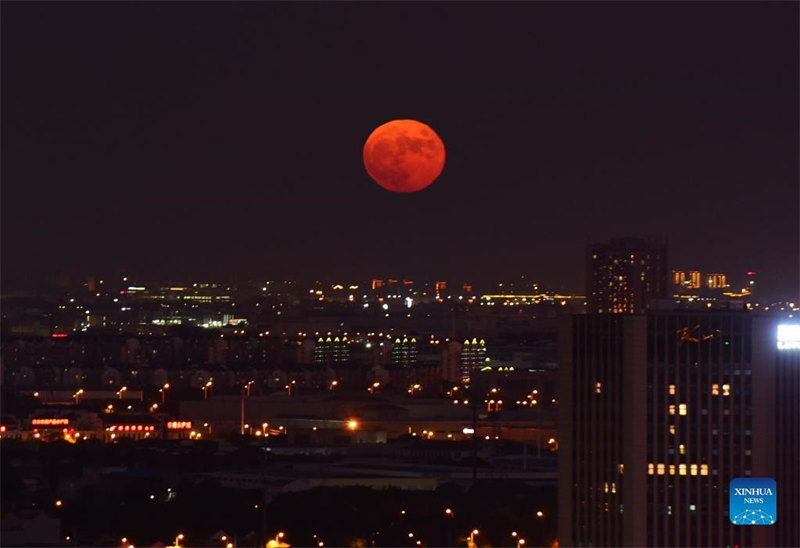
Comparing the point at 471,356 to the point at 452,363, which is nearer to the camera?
the point at 452,363

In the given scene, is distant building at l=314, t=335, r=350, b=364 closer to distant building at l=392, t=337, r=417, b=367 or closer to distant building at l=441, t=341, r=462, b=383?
distant building at l=392, t=337, r=417, b=367

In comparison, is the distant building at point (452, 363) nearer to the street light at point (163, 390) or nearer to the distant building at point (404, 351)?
the distant building at point (404, 351)

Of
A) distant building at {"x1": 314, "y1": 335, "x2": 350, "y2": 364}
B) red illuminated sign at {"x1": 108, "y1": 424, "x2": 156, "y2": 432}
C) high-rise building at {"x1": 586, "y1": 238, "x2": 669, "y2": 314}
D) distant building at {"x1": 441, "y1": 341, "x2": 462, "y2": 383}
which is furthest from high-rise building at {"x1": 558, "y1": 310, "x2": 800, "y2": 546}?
distant building at {"x1": 314, "y1": 335, "x2": 350, "y2": 364}

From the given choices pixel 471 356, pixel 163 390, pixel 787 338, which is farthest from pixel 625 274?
pixel 787 338

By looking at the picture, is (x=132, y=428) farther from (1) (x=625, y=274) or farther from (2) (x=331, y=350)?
(1) (x=625, y=274)

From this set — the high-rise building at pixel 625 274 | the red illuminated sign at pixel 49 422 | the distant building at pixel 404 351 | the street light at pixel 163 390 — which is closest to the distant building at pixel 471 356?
the distant building at pixel 404 351

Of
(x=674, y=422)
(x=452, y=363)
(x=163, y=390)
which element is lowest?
(x=163, y=390)
